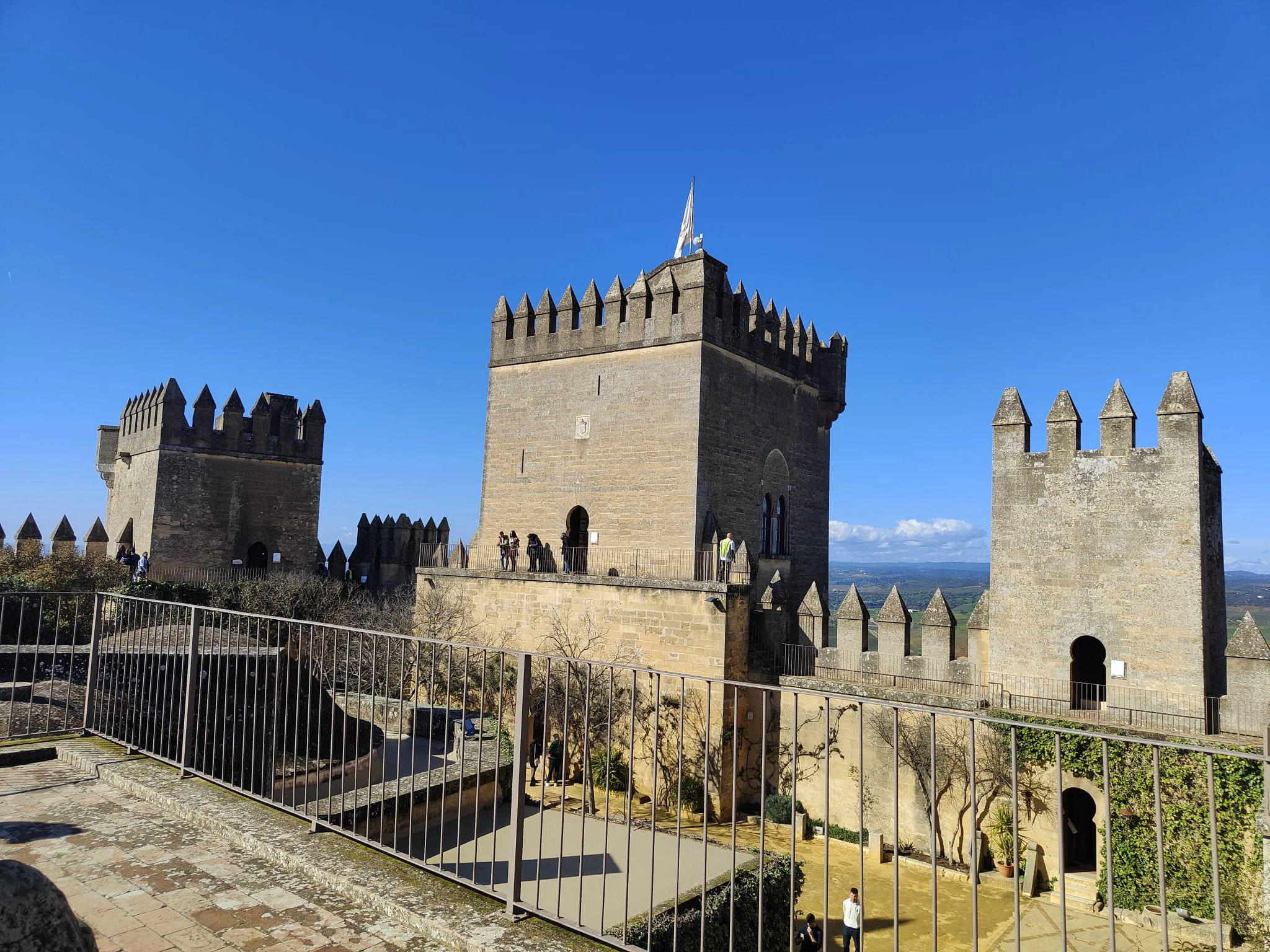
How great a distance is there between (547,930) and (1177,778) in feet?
46.4

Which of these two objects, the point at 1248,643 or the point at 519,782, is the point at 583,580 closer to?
the point at 1248,643

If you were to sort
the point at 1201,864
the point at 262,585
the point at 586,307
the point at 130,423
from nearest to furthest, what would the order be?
the point at 1201,864 → the point at 586,307 → the point at 262,585 → the point at 130,423

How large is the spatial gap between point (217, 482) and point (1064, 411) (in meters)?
25.6

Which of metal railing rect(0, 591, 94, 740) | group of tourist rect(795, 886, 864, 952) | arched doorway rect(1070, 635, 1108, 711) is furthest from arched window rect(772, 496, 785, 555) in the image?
metal railing rect(0, 591, 94, 740)

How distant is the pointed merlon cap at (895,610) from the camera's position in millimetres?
17186

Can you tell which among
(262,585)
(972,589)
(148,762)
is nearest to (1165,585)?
(148,762)

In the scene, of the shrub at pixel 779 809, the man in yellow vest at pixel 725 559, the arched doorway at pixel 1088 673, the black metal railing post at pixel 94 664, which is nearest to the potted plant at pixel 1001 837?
the arched doorway at pixel 1088 673

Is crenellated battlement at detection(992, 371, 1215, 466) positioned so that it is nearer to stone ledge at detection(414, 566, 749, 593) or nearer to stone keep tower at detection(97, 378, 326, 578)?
stone ledge at detection(414, 566, 749, 593)

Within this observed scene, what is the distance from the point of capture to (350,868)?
4723 millimetres

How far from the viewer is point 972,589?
447 ft

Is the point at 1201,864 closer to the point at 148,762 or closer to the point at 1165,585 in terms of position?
the point at 1165,585

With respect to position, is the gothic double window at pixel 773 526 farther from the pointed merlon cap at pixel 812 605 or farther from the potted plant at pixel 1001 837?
the potted plant at pixel 1001 837

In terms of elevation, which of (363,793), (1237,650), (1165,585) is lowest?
(363,793)

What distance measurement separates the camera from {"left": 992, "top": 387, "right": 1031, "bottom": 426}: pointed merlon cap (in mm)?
17438
